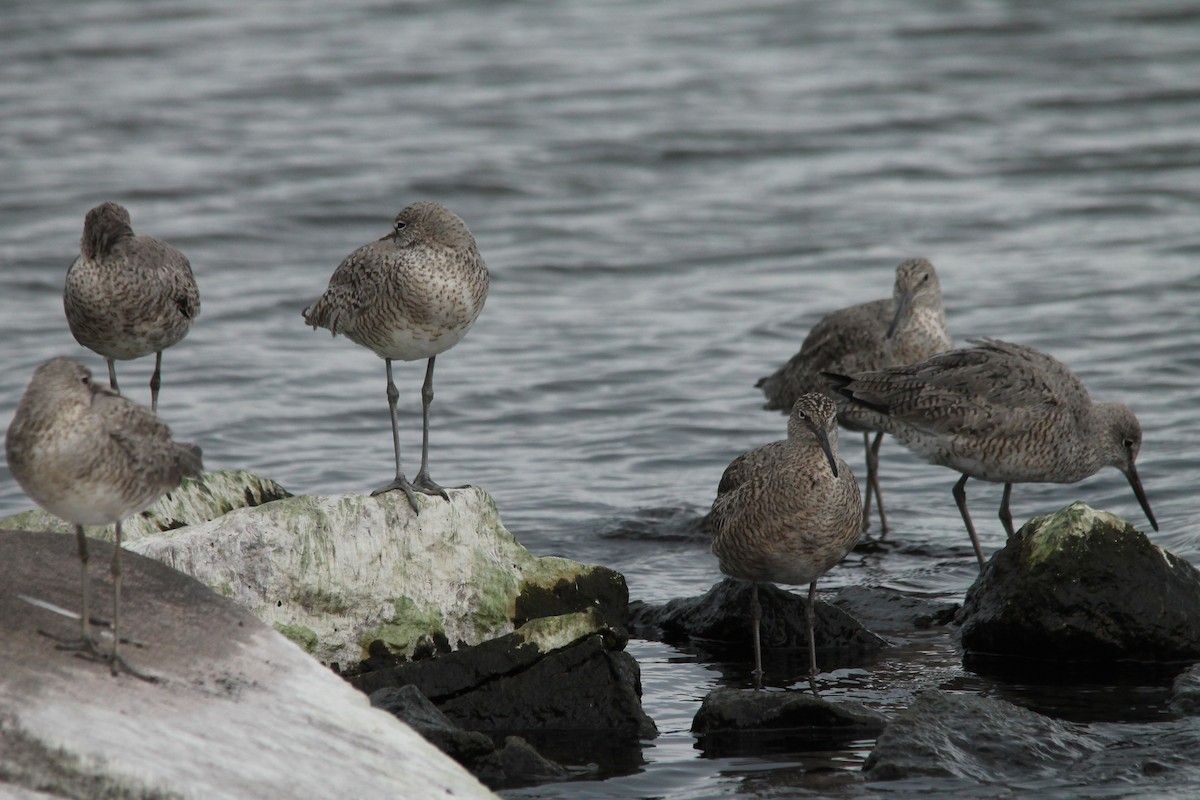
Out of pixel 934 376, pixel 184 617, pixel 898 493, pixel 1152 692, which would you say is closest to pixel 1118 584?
pixel 1152 692

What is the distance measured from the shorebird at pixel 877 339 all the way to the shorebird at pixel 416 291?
11.8 ft

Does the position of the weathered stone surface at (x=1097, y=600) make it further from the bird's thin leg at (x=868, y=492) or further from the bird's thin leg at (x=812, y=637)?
the bird's thin leg at (x=868, y=492)

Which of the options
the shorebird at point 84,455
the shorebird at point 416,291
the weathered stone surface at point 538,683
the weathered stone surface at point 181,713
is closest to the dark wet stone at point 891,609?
the weathered stone surface at point 538,683

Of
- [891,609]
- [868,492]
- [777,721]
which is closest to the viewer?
[777,721]

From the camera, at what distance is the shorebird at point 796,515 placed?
26.0ft

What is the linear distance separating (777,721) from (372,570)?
197 centimetres

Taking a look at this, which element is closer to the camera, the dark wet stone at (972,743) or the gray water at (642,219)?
the dark wet stone at (972,743)

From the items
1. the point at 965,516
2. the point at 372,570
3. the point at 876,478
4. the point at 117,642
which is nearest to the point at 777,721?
the point at 372,570

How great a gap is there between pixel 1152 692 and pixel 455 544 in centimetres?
336

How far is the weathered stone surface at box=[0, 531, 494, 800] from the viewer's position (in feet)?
16.8

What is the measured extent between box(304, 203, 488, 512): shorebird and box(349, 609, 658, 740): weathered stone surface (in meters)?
0.93

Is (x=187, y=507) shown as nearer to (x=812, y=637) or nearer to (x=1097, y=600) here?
(x=812, y=637)

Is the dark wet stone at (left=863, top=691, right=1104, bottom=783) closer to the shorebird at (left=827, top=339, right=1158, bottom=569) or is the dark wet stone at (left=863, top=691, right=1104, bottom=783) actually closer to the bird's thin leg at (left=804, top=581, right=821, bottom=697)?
the bird's thin leg at (left=804, top=581, right=821, bottom=697)

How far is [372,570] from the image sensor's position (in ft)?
25.0
